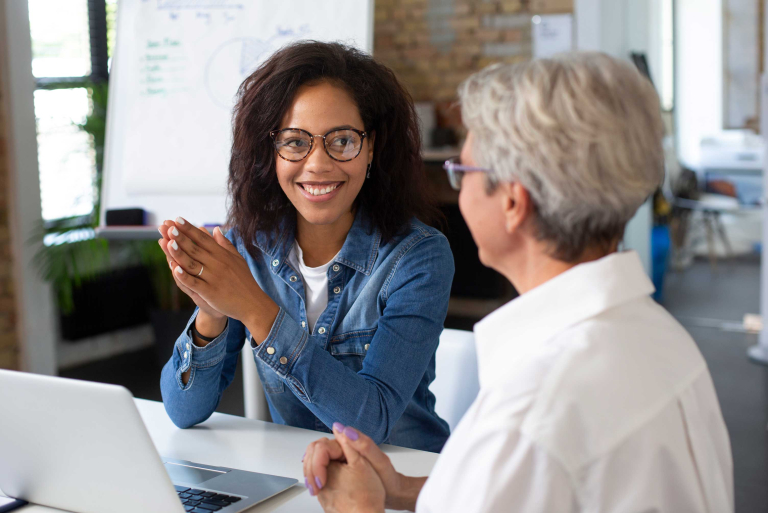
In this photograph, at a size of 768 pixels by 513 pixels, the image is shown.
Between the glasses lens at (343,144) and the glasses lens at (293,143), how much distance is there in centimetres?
4

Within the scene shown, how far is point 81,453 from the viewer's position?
0.92m

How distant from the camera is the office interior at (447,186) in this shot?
3.37 m

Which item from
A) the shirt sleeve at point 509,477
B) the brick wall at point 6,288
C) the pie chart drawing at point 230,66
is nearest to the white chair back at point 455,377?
the shirt sleeve at point 509,477

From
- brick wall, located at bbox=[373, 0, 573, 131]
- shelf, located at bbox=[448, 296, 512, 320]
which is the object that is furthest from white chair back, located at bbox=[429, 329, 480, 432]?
brick wall, located at bbox=[373, 0, 573, 131]

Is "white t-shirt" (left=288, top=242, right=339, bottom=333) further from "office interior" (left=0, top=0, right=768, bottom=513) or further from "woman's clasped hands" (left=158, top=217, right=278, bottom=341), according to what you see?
"office interior" (left=0, top=0, right=768, bottom=513)

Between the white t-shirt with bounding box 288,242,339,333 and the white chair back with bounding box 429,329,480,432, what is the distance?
0.25m

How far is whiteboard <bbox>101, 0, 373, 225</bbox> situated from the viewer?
2482 mm

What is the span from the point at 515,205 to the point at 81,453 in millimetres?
593

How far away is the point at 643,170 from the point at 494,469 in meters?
0.32

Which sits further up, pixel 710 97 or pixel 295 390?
pixel 710 97

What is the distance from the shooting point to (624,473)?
2.16ft

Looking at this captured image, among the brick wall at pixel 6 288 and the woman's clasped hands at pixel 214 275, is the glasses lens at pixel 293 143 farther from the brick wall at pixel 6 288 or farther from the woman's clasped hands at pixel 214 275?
the brick wall at pixel 6 288

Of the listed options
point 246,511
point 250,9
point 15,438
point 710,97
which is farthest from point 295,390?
point 710,97

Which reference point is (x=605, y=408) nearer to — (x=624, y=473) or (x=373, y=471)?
(x=624, y=473)
